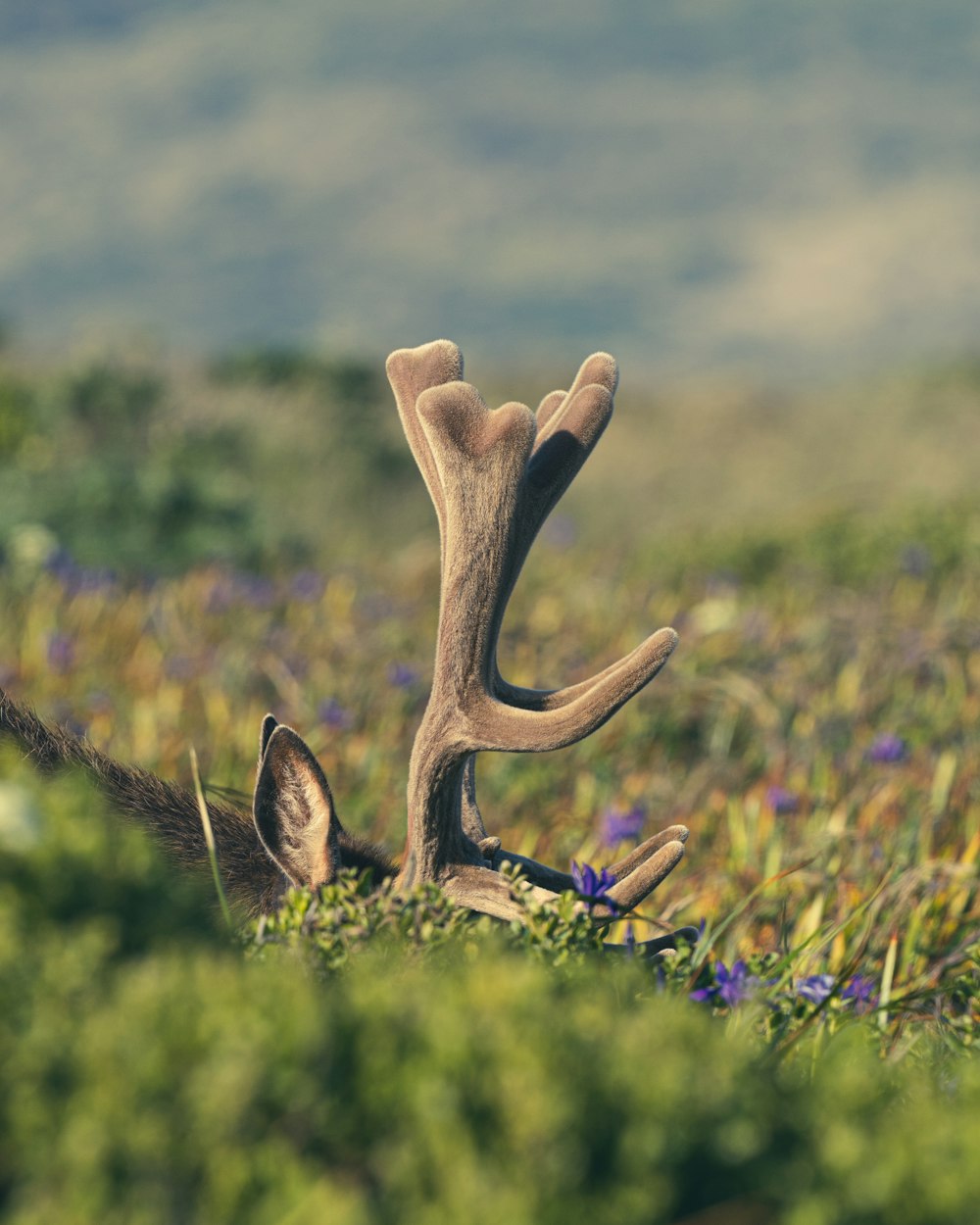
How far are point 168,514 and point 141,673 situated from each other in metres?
3.23

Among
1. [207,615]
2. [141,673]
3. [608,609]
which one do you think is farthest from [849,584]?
[141,673]

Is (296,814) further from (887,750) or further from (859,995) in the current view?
(887,750)

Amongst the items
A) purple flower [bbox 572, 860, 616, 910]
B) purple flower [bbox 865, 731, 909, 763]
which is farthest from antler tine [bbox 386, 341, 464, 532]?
purple flower [bbox 865, 731, 909, 763]

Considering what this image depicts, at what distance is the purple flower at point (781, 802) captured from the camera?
13.1ft

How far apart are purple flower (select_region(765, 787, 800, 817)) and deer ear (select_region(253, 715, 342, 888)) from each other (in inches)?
87.6

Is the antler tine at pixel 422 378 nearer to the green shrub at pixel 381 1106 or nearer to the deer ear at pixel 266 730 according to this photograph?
the deer ear at pixel 266 730

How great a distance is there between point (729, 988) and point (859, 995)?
0.39m

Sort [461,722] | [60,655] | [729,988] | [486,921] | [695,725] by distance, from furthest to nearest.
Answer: [695,725]
[60,655]
[461,722]
[729,988]
[486,921]

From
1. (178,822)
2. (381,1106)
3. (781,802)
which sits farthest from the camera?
(781,802)

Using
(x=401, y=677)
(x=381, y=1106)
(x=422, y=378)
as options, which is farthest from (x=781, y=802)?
(x=381, y=1106)

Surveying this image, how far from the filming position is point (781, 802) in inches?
157

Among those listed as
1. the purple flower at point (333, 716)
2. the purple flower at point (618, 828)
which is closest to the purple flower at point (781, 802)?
the purple flower at point (618, 828)

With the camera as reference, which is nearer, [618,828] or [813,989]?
[813,989]

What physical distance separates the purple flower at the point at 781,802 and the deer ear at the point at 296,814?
2226mm
